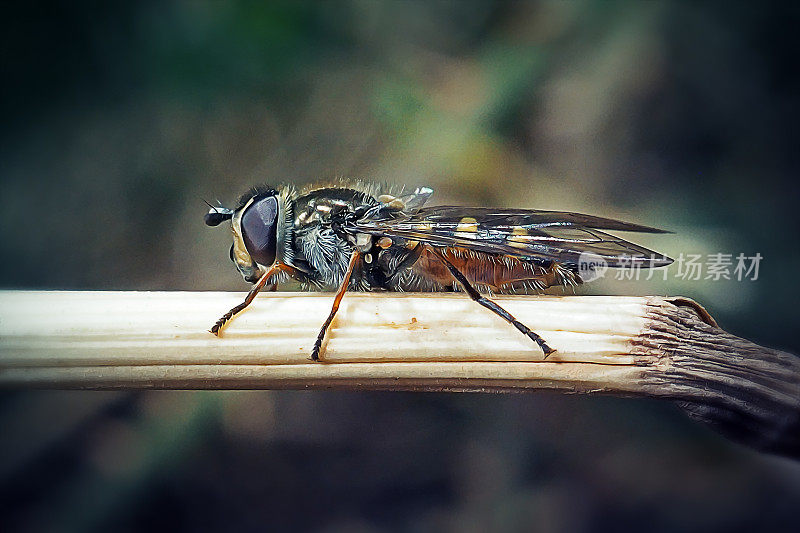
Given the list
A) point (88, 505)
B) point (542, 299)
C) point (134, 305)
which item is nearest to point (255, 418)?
point (88, 505)

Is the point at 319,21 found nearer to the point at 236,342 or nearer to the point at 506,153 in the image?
the point at 506,153

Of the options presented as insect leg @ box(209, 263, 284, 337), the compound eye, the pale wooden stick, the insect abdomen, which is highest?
the compound eye

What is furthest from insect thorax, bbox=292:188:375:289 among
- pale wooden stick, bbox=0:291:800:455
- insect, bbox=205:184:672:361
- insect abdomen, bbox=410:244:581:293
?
pale wooden stick, bbox=0:291:800:455

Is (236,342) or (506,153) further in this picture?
(506,153)

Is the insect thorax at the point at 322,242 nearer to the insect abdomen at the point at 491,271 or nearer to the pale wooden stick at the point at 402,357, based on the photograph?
the insect abdomen at the point at 491,271

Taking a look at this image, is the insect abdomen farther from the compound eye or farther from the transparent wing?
the compound eye

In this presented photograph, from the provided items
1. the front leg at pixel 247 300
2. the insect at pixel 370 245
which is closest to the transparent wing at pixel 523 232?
the insect at pixel 370 245
